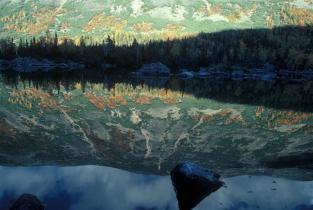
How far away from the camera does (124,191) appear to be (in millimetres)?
19812

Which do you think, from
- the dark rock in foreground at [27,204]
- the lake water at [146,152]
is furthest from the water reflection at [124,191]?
the dark rock in foreground at [27,204]

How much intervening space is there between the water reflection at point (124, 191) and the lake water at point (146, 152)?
0.05m

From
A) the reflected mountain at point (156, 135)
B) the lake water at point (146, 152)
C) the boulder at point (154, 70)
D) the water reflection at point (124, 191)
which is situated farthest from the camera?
the boulder at point (154, 70)

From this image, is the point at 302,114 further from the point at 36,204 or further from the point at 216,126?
the point at 36,204

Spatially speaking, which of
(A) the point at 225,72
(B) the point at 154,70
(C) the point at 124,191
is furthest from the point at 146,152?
(A) the point at 225,72

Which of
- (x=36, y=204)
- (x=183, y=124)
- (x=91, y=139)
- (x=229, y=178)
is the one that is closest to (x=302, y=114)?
(x=183, y=124)

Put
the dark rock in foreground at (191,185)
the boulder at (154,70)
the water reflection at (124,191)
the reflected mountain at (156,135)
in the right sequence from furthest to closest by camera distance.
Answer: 1. the boulder at (154,70)
2. the reflected mountain at (156,135)
3. the dark rock in foreground at (191,185)
4. the water reflection at (124,191)

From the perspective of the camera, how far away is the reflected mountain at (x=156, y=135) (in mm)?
26078

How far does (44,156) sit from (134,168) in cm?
615

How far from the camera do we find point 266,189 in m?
20.7

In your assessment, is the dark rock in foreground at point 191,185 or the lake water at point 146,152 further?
the lake water at point 146,152

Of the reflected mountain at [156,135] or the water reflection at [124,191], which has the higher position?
the water reflection at [124,191]

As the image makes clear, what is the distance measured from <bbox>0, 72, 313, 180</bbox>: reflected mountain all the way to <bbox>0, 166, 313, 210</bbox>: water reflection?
1.77 m

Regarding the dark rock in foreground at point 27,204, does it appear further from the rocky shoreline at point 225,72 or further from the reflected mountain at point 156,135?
the rocky shoreline at point 225,72
